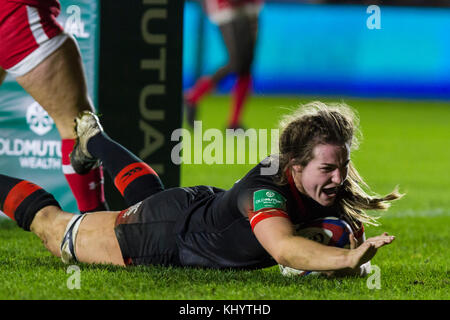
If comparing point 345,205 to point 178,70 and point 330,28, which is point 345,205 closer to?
point 178,70

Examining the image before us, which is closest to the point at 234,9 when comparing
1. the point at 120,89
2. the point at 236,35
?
the point at 236,35

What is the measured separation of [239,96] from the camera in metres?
10.9

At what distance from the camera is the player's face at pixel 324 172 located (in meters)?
3.32

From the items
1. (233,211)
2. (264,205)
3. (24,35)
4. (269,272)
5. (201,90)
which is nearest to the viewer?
(264,205)

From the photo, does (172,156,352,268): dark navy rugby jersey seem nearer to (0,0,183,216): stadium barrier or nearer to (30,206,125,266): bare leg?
(30,206,125,266): bare leg

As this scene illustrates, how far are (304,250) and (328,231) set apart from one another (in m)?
0.52

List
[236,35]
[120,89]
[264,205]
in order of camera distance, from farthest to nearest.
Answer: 1. [236,35]
2. [120,89]
3. [264,205]

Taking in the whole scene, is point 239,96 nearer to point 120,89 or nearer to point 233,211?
point 120,89

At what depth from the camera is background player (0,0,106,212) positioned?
4375mm

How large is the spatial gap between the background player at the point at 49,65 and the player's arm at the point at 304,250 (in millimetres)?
1643

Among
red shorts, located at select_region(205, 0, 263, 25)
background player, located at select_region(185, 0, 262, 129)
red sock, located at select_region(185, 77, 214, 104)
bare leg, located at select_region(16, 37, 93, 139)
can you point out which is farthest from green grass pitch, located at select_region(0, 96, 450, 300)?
red shorts, located at select_region(205, 0, 263, 25)

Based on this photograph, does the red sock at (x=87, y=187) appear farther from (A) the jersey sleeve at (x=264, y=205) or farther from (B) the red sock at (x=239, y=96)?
(B) the red sock at (x=239, y=96)

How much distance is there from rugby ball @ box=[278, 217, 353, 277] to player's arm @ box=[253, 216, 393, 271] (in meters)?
0.35

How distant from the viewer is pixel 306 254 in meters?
3.02
